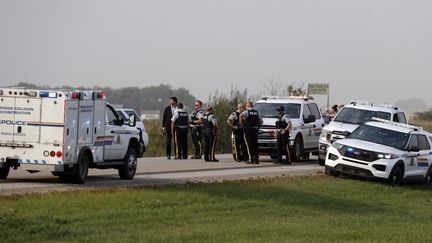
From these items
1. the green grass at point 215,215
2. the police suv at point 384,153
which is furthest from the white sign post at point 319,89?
the green grass at point 215,215

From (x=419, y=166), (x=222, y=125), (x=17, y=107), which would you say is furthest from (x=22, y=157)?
(x=222, y=125)

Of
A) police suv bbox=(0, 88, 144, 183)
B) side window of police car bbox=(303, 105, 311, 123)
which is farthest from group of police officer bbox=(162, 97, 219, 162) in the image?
police suv bbox=(0, 88, 144, 183)

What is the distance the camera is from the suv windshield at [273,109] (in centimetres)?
3376

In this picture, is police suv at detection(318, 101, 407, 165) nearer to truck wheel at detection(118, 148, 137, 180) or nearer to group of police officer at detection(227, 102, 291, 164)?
group of police officer at detection(227, 102, 291, 164)

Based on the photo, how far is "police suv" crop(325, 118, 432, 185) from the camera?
2628 centimetres

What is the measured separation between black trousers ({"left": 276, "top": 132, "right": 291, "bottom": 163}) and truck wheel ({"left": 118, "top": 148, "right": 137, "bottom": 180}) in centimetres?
864

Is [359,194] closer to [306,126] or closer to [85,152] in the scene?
[85,152]

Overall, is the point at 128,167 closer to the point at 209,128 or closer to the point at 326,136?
the point at 209,128

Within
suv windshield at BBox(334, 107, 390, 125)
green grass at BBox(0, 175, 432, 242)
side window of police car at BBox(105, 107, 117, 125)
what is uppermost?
suv windshield at BBox(334, 107, 390, 125)

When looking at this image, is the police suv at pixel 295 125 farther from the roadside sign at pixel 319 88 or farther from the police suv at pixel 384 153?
the roadside sign at pixel 319 88

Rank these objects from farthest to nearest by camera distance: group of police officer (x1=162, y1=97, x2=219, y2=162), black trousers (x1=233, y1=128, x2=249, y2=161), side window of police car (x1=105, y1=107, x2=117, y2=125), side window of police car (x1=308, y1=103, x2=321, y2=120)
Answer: side window of police car (x1=308, y1=103, x2=321, y2=120) → group of police officer (x1=162, y1=97, x2=219, y2=162) → black trousers (x1=233, y1=128, x2=249, y2=161) → side window of police car (x1=105, y1=107, x2=117, y2=125)

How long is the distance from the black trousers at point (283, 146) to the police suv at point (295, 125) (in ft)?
1.13

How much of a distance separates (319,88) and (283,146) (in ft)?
54.8

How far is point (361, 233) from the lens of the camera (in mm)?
16266
